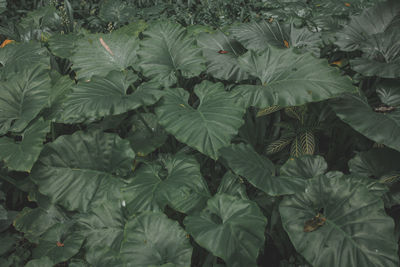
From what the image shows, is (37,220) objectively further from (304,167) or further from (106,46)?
(304,167)

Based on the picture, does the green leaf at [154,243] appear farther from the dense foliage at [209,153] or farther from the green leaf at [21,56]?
the green leaf at [21,56]

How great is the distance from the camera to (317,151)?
1.99m

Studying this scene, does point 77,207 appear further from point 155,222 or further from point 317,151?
point 317,151

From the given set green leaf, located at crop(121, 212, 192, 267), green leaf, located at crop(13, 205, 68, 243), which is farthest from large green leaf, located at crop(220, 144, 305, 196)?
green leaf, located at crop(13, 205, 68, 243)

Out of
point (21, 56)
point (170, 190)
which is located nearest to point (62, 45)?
point (21, 56)

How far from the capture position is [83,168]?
5.40 feet

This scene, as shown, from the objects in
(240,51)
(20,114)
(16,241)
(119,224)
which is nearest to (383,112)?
(240,51)

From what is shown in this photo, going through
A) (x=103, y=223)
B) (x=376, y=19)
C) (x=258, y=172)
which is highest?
(x=376, y=19)

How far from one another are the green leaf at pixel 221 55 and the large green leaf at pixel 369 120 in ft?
1.90

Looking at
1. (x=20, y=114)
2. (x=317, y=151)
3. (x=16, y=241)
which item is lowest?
(x=16, y=241)

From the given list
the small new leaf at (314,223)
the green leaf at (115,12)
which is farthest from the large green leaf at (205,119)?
the green leaf at (115,12)

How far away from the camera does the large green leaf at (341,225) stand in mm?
1229

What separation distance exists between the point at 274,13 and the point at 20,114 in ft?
5.69

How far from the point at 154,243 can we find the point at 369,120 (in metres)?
1.06
